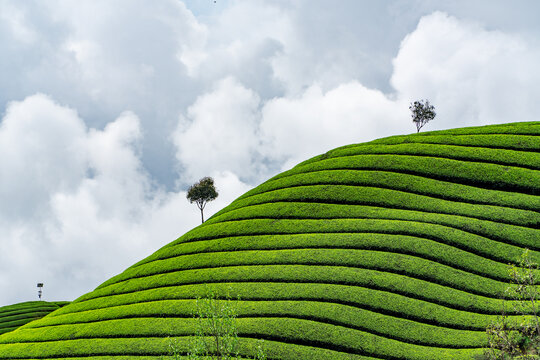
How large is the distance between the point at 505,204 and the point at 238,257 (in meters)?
21.1

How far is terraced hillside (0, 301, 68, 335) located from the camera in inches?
2188


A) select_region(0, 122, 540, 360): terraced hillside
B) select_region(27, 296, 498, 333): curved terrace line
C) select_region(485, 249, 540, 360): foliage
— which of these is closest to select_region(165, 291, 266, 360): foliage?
select_region(0, 122, 540, 360): terraced hillside

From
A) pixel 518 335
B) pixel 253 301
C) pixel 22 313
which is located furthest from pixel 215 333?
pixel 22 313

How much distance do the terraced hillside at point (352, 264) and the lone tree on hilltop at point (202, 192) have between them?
2904 centimetres

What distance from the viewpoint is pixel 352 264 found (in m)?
30.3

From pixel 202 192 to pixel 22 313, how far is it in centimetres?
3043

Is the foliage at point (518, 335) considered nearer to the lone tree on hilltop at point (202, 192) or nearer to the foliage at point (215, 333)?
the foliage at point (215, 333)

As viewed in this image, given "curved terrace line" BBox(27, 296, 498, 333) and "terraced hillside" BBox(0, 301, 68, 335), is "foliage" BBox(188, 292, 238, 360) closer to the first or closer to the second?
"curved terrace line" BBox(27, 296, 498, 333)

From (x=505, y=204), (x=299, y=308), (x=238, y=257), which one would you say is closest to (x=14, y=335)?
(x=238, y=257)

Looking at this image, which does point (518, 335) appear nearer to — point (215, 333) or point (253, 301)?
point (253, 301)

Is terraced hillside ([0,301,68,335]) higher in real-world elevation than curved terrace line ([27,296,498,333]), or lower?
higher

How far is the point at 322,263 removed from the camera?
31.0 m

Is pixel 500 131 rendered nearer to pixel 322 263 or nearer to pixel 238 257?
pixel 322 263

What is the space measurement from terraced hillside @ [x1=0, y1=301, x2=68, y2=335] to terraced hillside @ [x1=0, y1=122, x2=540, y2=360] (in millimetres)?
20961
